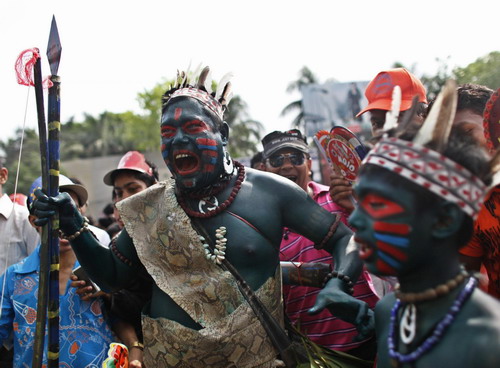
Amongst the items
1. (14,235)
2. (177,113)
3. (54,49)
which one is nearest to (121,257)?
(177,113)

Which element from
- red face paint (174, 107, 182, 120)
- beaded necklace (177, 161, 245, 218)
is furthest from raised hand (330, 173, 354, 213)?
red face paint (174, 107, 182, 120)

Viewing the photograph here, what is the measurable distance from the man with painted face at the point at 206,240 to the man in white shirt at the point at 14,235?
175 centimetres

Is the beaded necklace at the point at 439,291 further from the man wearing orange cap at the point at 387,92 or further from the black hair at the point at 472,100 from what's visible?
the man wearing orange cap at the point at 387,92

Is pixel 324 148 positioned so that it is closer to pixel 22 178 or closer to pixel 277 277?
pixel 277 277

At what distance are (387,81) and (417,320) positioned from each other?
182cm

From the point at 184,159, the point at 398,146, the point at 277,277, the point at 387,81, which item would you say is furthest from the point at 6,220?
the point at 398,146

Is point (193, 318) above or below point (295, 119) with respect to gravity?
above

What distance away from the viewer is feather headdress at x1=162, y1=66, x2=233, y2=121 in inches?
105

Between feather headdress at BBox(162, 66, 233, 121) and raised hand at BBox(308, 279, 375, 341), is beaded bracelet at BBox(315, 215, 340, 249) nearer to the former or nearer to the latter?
raised hand at BBox(308, 279, 375, 341)

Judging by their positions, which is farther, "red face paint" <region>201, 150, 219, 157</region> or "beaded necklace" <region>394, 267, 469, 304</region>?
"red face paint" <region>201, 150, 219, 157</region>

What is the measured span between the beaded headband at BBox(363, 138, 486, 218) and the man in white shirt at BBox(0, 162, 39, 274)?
3.37m

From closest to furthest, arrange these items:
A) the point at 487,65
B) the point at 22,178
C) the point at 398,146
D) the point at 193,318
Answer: the point at 398,146 < the point at 193,318 < the point at 487,65 < the point at 22,178

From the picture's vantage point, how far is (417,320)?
162 cm

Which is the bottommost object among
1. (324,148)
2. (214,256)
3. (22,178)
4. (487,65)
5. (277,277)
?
(22,178)
